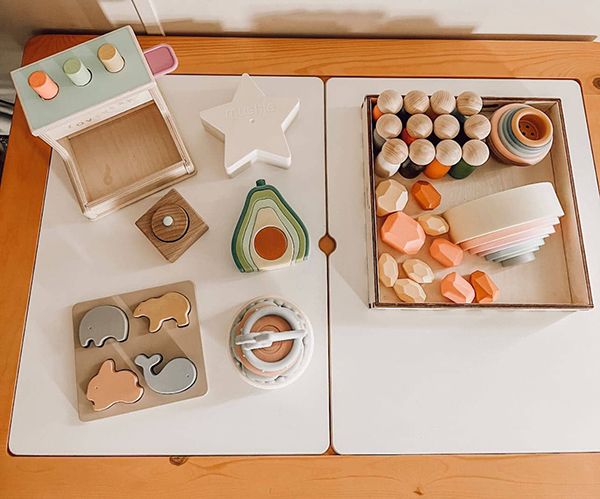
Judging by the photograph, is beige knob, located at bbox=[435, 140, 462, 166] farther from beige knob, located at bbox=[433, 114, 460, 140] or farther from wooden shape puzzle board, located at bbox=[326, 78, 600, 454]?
wooden shape puzzle board, located at bbox=[326, 78, 600, 454]

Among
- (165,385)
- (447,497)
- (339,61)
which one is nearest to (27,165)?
(165,385)

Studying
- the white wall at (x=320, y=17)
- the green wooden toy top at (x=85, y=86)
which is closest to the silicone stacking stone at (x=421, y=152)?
the white wall at (x=320, y=17)

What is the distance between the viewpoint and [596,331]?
778mm

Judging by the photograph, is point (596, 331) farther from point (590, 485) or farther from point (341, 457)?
point (341, 457)

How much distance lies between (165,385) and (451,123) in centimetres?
58

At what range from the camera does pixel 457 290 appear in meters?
0.75

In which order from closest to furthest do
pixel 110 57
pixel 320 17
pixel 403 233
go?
1. pixel 110 57
2. pixel 403 233
3. pixel 320 17

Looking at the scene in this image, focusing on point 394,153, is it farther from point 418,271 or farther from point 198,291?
point 198,291

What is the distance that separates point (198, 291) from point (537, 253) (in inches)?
21.5

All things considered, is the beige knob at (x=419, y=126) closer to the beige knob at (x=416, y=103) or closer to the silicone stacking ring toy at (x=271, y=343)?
the beige knob at (x=416, y=103)

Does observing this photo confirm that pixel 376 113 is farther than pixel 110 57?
Yes

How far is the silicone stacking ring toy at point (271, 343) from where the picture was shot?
0.69 m

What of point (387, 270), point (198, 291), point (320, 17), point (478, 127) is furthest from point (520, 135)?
point (198, 291)

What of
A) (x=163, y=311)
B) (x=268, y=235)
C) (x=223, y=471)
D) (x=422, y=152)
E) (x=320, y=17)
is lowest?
(x=223, y=471)
